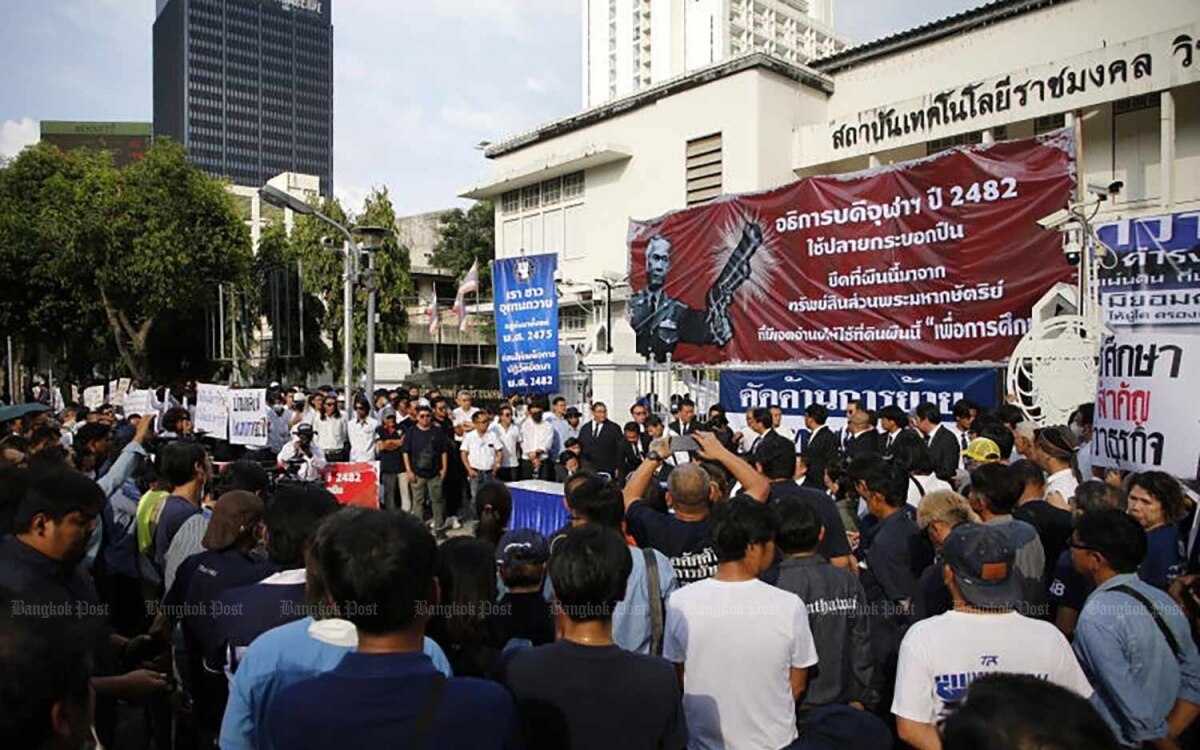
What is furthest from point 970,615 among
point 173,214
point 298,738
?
point 173,214

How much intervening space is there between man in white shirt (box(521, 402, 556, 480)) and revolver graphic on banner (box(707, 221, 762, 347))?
3.90 m

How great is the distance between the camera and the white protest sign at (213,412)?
11328mm

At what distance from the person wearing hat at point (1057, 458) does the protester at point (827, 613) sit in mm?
2370

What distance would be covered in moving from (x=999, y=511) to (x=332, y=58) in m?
209

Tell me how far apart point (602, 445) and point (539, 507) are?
3.16 meters

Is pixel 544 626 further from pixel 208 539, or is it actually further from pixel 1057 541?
pixel 1057 541

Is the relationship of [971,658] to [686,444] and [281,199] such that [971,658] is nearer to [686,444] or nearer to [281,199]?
[686,444]

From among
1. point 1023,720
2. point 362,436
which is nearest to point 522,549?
point 1023,720

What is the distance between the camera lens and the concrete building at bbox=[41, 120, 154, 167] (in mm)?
73062

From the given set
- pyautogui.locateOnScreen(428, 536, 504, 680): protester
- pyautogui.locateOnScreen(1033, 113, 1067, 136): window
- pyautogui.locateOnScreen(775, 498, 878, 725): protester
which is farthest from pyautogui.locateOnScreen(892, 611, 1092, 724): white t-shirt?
pyautogui.locateOnScreen(1033, 113, 1067, 136): window

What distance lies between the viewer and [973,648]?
255cm

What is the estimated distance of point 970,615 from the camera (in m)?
2.61

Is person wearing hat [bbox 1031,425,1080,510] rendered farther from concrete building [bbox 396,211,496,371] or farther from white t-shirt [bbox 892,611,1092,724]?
concrete building [bbox 396,211,496,371]

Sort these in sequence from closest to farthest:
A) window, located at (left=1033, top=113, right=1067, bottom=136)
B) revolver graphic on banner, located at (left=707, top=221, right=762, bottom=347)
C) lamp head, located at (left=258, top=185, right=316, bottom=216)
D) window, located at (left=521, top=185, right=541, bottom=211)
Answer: lamp head, located at (left=258, top=185, right=316, bottom=216)
revolver graphic on banner, located at (left=707, top=221, right=762, bottom=347)
window, located at (left=1033, top=113, right=1067, bottom=136)
window, located at (left=521, top=185, right=541, bottom=211)
